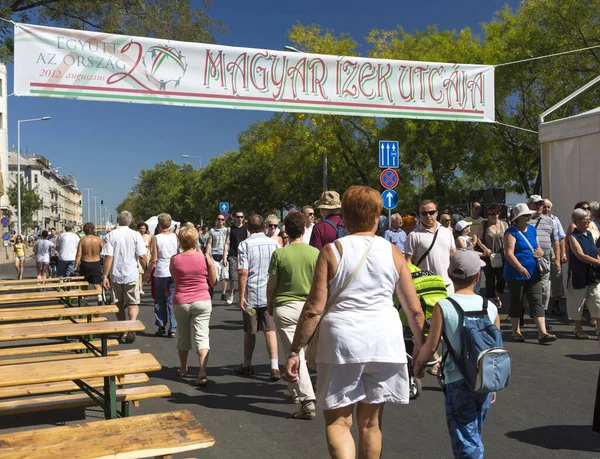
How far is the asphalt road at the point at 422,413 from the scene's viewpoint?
4.57 metres

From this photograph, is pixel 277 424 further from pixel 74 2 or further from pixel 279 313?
pixel 74 2

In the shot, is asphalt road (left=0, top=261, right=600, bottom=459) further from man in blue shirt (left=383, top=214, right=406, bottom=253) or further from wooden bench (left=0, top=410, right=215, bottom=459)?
man in blue shirt (left=383, top=214, right=406, bottom=253)

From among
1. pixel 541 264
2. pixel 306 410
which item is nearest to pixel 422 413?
pixel 306 410

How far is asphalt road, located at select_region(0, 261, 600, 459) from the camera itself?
4.57 meters

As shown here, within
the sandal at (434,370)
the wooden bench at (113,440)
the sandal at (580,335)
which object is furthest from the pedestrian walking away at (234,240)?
the wooden bench at (113,440)

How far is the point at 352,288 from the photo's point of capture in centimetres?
334

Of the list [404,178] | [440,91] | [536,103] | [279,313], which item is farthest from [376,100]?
[404,178]

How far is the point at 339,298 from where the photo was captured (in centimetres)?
336

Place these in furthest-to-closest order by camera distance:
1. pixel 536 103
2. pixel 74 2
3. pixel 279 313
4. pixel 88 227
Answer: pixel 536 103
pixel 74 2
pixel 88 227
pixel 279 313

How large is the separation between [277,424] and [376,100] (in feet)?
18.7

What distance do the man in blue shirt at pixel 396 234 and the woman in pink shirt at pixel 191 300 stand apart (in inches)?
173

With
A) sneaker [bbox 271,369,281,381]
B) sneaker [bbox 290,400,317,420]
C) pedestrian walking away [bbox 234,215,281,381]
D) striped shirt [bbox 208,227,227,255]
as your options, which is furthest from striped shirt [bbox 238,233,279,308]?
striped shirt [bbox 208,227,227,255]

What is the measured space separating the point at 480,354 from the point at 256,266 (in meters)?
3.66

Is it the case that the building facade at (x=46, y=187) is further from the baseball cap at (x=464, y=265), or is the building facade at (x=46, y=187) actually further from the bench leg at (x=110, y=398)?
the baseball cap at (x=464, y=265)
